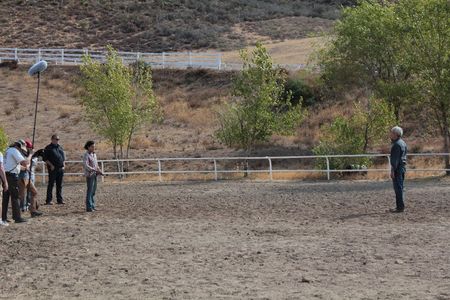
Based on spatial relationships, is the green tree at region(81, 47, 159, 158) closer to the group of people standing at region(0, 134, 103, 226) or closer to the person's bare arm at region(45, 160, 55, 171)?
the group of people standing at region(0, 134, 103, 226)

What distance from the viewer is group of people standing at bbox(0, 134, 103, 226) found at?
1385 centimetres

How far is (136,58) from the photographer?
174 feet

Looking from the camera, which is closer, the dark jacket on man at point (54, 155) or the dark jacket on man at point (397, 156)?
the dark jacket on man at point (397, 156)

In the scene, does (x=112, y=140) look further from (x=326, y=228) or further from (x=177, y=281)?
(x=177, y=281)

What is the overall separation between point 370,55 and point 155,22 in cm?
4442

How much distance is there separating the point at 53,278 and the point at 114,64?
78.7 feet

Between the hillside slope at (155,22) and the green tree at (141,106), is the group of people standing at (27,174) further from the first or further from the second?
the hillside slope at (155,22)

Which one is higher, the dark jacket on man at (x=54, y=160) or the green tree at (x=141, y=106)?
the green tree at (x=141, y=106)

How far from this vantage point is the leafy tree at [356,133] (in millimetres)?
27375

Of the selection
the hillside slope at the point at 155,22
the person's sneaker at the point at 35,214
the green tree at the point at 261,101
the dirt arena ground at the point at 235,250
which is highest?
the hillside slope at the point at 155,22

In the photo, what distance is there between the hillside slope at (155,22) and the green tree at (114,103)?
34.6 metres

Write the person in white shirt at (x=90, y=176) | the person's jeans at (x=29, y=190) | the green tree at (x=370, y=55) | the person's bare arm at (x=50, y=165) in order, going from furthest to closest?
the green tree at (x=370, y=55) < the person's bare arm at (x=50, y=165) < the person in white shirt at (x=90, y=176) < the person's jeans at (x=29, y=190)

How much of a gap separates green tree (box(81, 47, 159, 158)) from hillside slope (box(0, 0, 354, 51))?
34.6m

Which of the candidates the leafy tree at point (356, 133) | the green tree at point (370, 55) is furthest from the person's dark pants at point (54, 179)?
the green tree at point (370, 55)
